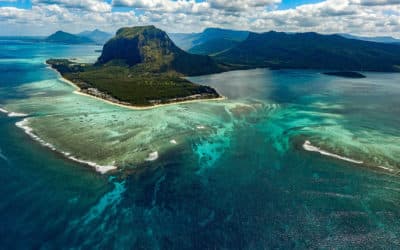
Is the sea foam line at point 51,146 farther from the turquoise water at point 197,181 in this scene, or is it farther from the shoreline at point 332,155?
the shoreline at point 332,155

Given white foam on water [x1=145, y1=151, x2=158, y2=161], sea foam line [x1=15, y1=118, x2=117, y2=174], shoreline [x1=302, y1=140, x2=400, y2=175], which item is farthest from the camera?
white foam on water [x1=145, y1=151, x2=158, y2=161]

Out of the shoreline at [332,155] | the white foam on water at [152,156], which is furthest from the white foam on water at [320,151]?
the white foam on water at [152,156]

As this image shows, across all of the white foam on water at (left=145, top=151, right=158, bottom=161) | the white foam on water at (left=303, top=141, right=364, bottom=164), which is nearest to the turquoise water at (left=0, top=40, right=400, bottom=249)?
the white foam on water at (left=303, top=141, right=364, bottom=164)

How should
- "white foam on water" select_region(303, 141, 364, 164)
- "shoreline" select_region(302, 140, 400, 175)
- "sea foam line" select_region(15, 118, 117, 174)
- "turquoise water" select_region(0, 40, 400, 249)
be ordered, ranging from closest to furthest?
"turquoise water" select_region(0, 40, 400, 249), "sea foam line" select_region(15, 118, 117, 174), "shoreline" select_region(302, 140, 400, 175), "white foam on water" select_region(303, 141, 364, 164)

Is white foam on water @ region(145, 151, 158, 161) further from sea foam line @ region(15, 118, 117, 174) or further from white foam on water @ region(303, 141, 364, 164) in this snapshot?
white foam on water @ region(303, 141, 364, 164)

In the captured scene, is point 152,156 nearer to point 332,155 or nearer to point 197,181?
point 197,181

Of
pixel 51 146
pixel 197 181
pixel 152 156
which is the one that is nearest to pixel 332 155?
pixel 197 181

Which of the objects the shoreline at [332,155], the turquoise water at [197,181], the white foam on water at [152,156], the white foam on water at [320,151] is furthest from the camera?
the white foam on water at [320,151]

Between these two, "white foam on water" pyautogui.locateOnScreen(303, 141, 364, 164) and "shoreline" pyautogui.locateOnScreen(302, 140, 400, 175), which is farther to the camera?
"white foam on water" pyautogui.locateOnScreen(303, 141, 364, 164)

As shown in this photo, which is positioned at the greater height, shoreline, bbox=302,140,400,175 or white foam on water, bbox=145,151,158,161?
shoreline, bbox=302,140,400,175
